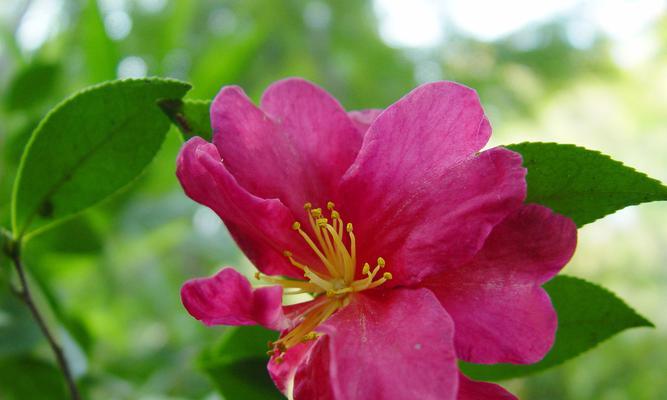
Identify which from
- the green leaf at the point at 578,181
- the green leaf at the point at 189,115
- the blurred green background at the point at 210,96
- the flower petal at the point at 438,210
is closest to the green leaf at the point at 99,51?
the blurred green background at the point at 210,96

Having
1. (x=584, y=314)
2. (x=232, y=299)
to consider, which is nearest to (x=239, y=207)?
(x=232, y=299)

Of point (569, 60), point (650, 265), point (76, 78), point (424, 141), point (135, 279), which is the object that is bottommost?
point (650, 265)

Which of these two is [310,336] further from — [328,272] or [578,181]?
[578,181]

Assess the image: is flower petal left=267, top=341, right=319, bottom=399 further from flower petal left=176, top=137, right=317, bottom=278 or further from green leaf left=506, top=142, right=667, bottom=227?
green leaf left=506, top=142, right=667, bottom=227

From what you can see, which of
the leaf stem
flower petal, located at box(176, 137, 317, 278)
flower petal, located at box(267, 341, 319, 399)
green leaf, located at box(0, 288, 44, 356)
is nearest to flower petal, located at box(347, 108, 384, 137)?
flower petal, located at box(176, 137, 317, 278)

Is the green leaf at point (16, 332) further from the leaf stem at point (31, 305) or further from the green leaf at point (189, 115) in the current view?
the green leaf at point (189, 115)

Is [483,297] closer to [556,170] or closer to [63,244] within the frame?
[556,170]

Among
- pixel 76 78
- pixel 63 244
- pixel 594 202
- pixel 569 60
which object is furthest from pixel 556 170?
pixel 569 60
